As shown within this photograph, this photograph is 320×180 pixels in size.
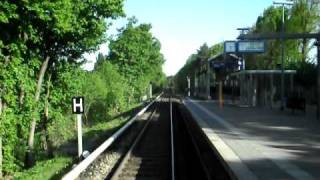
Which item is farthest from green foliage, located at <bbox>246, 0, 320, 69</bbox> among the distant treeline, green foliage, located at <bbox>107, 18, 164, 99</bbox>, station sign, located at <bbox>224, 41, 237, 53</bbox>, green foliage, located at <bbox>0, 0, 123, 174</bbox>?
green foliage, located at <bbox>0, 0, 123, 174</bbox>

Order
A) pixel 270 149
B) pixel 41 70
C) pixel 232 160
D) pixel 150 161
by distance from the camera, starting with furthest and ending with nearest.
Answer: pixel 41 70 < pixel 150 161 < pixel 270 149 < pixel 232 160

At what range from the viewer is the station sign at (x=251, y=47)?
53.3m

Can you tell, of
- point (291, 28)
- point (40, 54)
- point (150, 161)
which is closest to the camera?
point (150, 161)

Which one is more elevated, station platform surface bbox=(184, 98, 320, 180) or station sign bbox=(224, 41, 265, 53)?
station sign bbox=(224, 41, 265, 53)

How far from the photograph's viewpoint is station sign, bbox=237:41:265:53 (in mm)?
53344

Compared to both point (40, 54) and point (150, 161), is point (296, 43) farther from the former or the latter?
point (150, 161)

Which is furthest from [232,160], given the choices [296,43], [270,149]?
[296,43]

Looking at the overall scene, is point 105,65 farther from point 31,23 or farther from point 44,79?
point 31,23

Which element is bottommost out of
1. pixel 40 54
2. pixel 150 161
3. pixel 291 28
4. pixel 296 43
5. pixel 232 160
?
pixel 150 161

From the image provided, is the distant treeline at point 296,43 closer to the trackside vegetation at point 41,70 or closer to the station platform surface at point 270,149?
the trackside vegetation at point 41,70

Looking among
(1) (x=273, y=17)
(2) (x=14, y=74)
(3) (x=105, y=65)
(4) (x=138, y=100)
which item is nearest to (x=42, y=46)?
(2) (x=14, y=74)

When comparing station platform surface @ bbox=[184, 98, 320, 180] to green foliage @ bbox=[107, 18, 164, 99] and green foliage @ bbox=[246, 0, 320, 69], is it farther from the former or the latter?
green foliage @ bbox=[107, 18, 164, 99]

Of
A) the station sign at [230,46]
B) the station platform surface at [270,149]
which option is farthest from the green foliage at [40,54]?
the station sign at [230,46]

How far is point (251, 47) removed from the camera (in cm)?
5381
